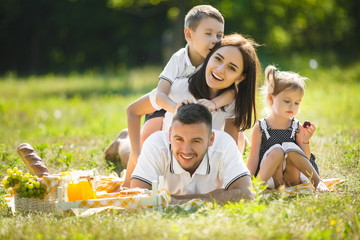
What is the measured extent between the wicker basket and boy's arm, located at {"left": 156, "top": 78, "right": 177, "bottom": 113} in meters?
1.33

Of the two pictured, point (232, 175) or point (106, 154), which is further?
point (106, 154)

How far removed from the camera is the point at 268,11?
21.7m

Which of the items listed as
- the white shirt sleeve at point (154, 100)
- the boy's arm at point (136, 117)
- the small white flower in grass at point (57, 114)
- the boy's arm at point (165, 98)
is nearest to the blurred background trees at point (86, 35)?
the small white flower in grass at point (57, 114)

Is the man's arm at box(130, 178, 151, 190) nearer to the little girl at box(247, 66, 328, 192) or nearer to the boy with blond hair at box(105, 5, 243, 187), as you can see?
the boy with blond hair at box(105, 5, 243, 187)

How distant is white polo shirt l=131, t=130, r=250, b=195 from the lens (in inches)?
159

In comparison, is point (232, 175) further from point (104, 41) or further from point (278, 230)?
point (104, 41)

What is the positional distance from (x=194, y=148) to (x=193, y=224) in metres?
0.86

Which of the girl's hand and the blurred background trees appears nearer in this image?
the girl's hand

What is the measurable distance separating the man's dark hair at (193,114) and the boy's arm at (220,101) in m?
0.41

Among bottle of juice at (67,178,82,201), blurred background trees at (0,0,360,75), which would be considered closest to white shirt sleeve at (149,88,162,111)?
bottle of juice at (67,178,82,201)

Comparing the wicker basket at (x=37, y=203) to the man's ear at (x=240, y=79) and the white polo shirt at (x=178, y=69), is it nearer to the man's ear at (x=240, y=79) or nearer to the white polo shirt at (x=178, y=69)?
the white polo shirt at (x=178, y=69)

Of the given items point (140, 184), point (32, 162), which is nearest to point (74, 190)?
point (140, 184)

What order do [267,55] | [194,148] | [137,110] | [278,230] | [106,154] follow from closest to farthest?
[278,230]
[194,148]
[137,110]
[106,154]
[267,55]

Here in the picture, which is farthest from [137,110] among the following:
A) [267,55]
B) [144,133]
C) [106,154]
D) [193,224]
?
[267,55]
